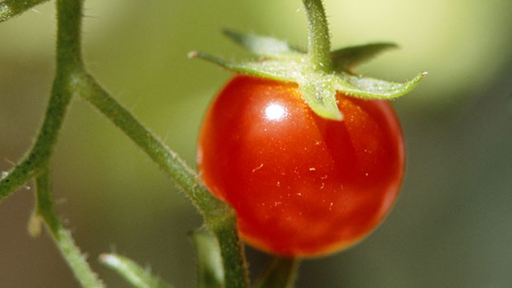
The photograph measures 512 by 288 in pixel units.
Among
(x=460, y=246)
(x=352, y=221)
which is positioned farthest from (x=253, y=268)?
(x=352, y=221)

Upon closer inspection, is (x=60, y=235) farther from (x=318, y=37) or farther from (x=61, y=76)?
(x=318, y=37)

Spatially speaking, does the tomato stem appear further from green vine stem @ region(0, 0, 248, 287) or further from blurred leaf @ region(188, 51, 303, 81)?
green vine stem @ region(0, 0, 248, 287)

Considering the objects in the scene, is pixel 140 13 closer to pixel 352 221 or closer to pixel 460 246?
pixel 460 246

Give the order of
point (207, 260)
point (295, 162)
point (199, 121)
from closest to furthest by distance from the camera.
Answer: point (295, 162) < point (207, 260) < point (199, 121)

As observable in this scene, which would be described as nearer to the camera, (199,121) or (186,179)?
(186,179)

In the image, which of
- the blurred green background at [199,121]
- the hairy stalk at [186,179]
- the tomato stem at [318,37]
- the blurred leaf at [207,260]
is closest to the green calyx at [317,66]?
the tomato stem at [318,37]

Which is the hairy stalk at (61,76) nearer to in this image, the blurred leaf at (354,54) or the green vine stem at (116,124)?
the green vine stem at (116,124)

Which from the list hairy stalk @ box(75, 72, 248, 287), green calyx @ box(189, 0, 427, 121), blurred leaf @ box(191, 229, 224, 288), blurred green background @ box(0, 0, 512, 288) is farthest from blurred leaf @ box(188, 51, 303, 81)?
blurred green background @ box(0, 0, 512, 288)

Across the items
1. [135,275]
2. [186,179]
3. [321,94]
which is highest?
[321,94]

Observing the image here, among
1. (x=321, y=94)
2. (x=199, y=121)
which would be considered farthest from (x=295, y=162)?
(x=199, y=121)
